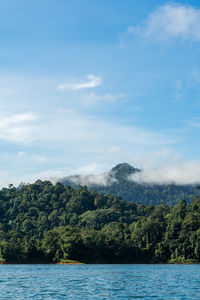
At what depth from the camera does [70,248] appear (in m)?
148

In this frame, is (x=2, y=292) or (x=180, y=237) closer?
(x=2, y=292)

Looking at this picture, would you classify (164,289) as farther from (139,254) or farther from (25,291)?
(139,254)

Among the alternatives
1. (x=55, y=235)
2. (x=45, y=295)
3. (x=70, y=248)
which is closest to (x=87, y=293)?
(x=45, y=295)

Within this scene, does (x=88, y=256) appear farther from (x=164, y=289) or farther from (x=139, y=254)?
(x=164, y=289)

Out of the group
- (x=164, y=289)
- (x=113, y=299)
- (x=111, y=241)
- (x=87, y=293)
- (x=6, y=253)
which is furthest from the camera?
(x=111, y=241)

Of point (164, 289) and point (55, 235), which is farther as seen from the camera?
point (55, 235)

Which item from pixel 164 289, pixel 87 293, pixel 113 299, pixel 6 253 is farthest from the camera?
pixel 6 253

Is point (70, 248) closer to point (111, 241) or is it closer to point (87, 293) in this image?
point (111, 241)

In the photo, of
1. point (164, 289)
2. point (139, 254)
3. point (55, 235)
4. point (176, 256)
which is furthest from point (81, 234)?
point (164, 289)

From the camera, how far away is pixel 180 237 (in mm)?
164250

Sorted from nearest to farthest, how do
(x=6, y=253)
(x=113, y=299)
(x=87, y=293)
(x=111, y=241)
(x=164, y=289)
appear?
(x=113, y=299) → (x=87, y=293) → (x=164, y=289) → (x=6, y=253) → (x=111, y=241)

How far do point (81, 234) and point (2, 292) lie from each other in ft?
366

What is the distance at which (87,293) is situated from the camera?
51281 millimetres

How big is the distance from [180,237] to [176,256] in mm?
8477
